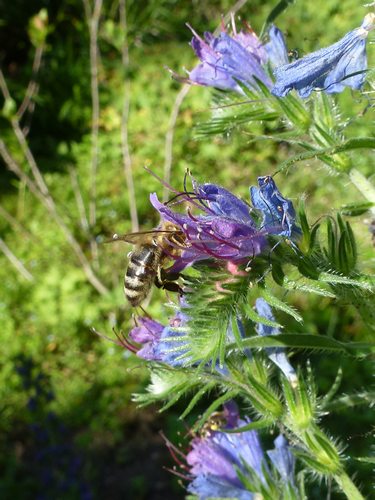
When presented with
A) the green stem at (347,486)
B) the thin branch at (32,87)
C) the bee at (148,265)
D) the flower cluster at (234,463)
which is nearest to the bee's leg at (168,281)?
the bee at (148,265)

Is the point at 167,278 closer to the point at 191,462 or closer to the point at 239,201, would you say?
the point at 239,201

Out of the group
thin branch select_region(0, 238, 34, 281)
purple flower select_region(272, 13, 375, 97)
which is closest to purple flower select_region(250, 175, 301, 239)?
purple flower select_region(272, 13, 375, 97)

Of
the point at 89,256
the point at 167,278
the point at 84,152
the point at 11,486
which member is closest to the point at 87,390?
the point at 11,486

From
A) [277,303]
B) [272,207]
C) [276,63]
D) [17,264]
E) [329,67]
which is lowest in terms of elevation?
[277,303]

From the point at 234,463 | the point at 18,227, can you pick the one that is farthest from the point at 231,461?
the point at 18,227

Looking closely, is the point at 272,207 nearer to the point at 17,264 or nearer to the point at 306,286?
the point at 306,286

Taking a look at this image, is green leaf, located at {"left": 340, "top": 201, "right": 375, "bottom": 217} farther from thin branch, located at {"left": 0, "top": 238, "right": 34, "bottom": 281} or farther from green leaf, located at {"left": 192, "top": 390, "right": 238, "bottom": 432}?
thin branch, located at {"left": 0, "top": 238, "right": 34, "bottom": 281}
